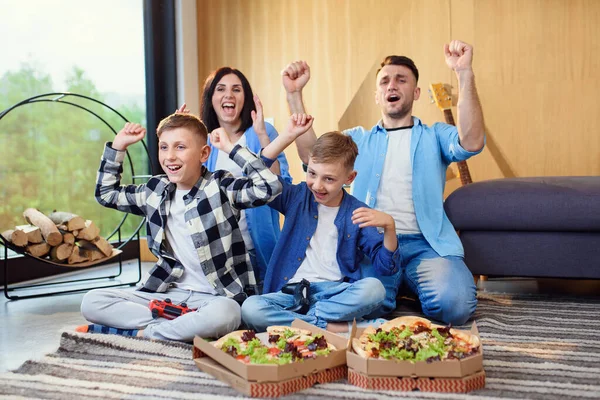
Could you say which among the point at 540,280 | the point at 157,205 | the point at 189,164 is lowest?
the point at 540,280

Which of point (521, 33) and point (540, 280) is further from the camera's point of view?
point (521, 33)

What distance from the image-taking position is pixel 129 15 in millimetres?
3736

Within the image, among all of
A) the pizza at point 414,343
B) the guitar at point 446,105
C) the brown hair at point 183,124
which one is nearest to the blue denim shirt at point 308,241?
the brown hair at point 183,124

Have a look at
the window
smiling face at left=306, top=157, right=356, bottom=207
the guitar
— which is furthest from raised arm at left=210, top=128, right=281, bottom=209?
the guitar

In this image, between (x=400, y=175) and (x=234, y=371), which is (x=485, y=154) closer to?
(x=400, y=175)

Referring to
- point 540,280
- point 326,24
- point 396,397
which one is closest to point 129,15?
point 326,24

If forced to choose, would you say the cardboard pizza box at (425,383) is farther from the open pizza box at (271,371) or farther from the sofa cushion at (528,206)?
the sofa cushion at (528,206)

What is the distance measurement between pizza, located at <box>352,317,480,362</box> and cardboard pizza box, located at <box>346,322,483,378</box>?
1 cm

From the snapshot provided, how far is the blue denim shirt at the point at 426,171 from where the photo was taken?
2.29 metres

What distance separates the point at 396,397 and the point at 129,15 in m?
3.04

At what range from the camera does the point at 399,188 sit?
2.35m

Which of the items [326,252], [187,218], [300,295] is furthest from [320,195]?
[187,218]

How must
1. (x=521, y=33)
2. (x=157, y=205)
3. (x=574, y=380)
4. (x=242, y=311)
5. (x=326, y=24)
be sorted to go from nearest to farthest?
(x=574, y=380), (x=242, y=311), (x=157, y=205), (x=521, y=33), (x=326, y=24)

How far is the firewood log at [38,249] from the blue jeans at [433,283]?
136cm
